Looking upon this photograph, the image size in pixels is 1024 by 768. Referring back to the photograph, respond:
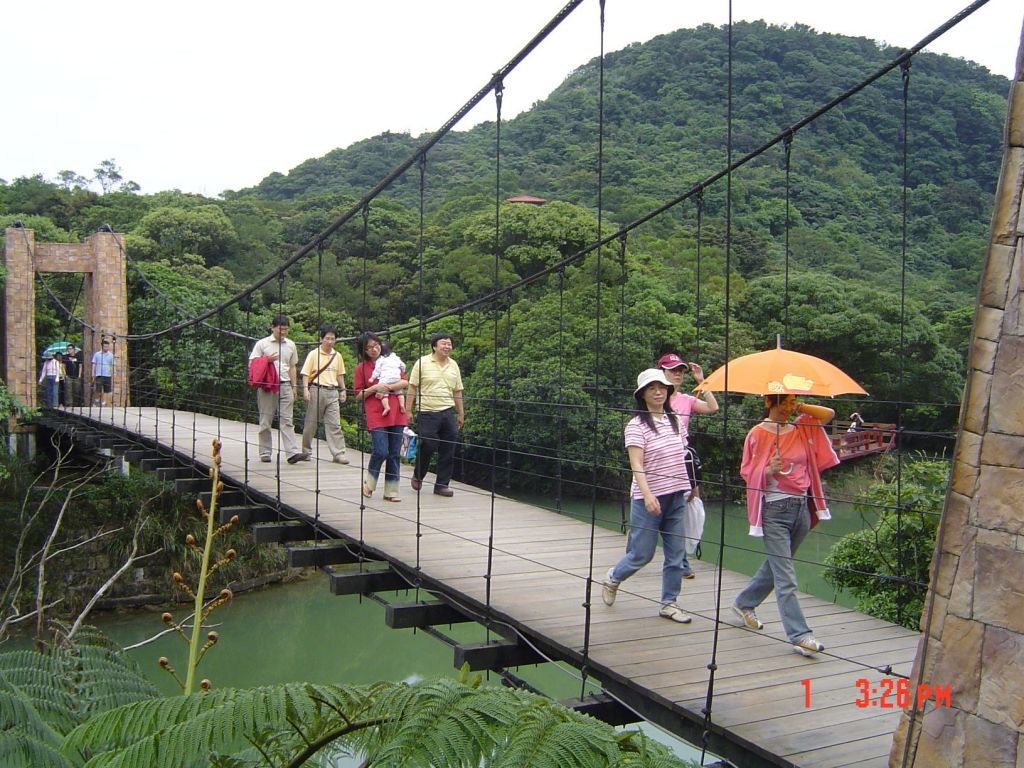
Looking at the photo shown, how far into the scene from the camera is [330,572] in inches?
129

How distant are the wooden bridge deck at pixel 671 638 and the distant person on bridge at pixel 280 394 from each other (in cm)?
100

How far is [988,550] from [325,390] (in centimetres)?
407

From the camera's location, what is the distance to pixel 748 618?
2.39 m

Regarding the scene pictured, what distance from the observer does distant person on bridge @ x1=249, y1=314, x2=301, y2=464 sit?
4.78 m

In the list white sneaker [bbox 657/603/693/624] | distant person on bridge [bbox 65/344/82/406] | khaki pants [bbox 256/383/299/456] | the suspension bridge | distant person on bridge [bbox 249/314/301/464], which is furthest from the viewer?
distant person on bridge [bbox 65/344/82/406]

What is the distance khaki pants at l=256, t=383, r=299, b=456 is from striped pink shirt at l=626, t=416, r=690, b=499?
2664 mm

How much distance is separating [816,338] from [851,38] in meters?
2.39

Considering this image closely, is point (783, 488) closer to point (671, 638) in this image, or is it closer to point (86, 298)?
point (671, 638)

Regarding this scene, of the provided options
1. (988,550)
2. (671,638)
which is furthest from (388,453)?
(988,550)

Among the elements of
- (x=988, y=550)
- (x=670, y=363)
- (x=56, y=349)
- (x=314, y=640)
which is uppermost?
(x=670, y=363)

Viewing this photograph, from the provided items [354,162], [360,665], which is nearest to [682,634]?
[360,665]

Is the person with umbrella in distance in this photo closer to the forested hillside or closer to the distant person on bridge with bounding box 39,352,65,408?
the forested hillside

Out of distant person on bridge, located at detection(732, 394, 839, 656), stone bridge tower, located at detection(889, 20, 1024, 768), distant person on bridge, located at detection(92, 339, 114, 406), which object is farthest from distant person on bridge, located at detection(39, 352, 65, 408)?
stone bridge tower, located at detection(889, 20, 1024, 768)

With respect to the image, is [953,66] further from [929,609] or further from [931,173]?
[929,609]
